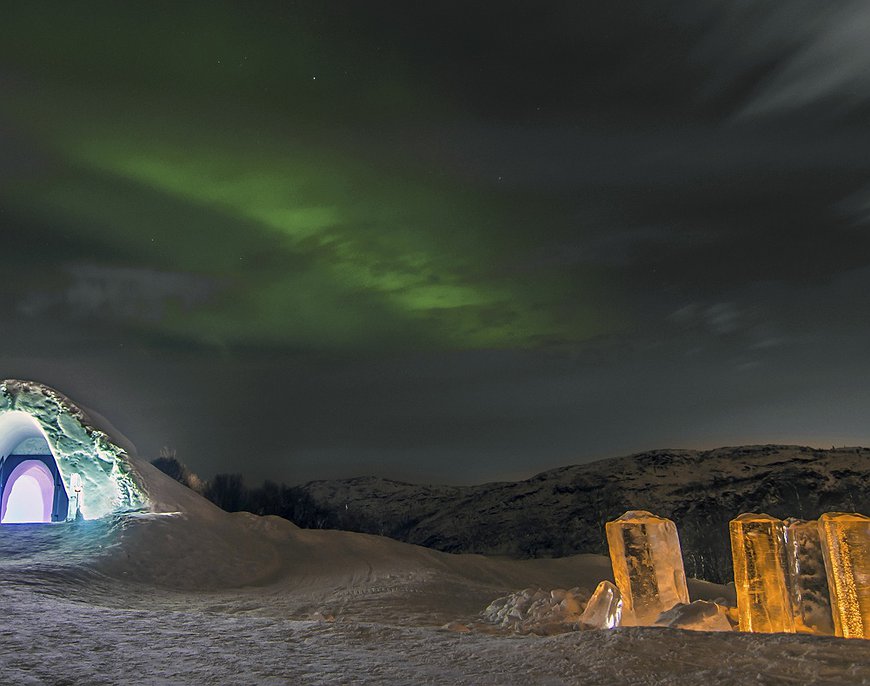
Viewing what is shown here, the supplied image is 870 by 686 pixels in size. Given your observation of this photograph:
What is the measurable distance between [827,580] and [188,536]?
36.9 ft

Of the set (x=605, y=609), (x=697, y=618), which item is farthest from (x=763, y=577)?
(x=605, y=609)

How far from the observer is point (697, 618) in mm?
5934

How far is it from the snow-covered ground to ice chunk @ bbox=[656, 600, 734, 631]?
2.54 feet

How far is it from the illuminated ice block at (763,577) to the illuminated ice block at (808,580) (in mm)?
64

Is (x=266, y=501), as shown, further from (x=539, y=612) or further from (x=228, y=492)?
(x=539, y=612)

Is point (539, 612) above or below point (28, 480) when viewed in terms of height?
below

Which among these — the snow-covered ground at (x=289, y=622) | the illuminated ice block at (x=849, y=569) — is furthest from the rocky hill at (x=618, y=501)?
the illuminated ice block at (x=849, y=569)

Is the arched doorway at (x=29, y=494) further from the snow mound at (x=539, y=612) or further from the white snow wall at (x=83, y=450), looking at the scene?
the snow mound at (x=539, y=612)

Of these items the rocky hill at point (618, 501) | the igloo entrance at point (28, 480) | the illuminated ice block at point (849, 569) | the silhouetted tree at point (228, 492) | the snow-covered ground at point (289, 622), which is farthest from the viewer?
the rocky hill at point (618, 501)

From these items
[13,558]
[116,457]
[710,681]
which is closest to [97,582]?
[13,558]

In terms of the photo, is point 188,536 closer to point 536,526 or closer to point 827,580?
point 827,580

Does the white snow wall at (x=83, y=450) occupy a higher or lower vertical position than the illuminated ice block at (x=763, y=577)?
higher

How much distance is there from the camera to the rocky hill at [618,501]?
4962 cm

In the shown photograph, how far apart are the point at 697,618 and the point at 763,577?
792 mm
